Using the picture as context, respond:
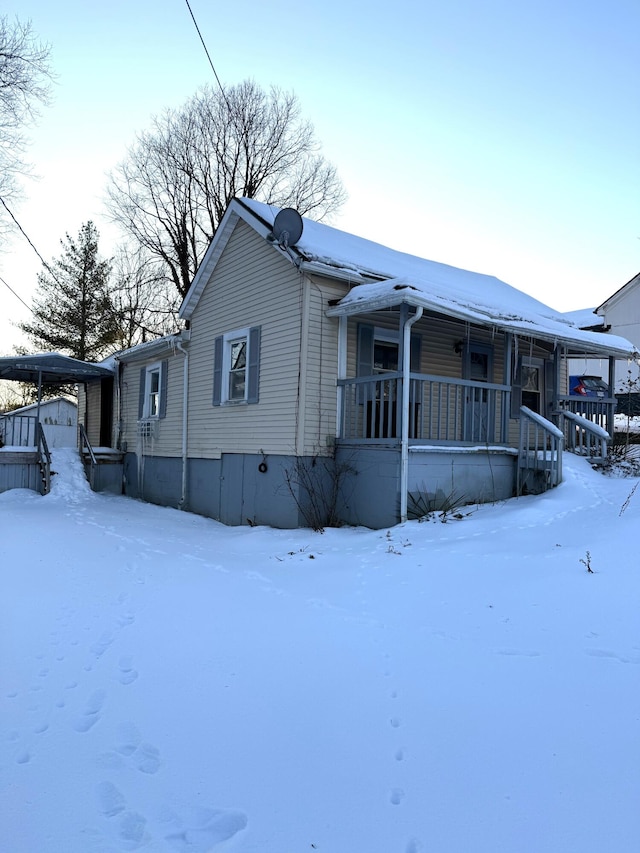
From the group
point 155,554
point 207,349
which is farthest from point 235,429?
point 155,554

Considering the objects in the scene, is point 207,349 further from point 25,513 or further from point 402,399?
point 402,399

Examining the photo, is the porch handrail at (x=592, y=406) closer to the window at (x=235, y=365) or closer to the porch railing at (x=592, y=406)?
the porch railing at (x=592, y=406)

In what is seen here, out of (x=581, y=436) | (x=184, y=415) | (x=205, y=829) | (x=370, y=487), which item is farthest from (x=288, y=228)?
(x=205, y=829)

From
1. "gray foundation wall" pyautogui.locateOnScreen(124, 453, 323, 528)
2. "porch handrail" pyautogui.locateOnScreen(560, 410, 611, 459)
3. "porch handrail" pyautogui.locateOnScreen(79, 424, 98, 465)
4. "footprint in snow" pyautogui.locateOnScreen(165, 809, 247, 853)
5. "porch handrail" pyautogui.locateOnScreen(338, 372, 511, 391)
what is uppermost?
"porch handrail" pyautogui.locateOnScreen(338, 372, 511, 391)

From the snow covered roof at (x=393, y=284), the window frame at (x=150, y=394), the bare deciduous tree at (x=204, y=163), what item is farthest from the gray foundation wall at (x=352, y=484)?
the bare deciduous tree at (x=204, y=163)

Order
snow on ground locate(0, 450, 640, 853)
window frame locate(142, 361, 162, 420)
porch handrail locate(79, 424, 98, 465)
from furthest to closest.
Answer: porch handrail locate(79, 424, 98, 465)
window frame locate(142, 361, 162, 420)
snow on ground locate(0, 450, 640, 853)

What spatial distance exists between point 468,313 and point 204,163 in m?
22.3

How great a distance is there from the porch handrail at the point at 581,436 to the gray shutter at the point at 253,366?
222 inches

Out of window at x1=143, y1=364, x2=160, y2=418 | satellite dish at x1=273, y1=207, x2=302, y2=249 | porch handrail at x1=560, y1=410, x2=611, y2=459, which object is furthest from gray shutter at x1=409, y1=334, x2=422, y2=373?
window at x1=143, y1=364, x2=160, y2=418

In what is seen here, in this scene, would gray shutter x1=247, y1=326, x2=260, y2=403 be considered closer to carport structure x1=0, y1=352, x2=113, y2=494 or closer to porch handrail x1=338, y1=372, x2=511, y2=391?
porch handrail x1=338, y1=372, x2=511, y2=391

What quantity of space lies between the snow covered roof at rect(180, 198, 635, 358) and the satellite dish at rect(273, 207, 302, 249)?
12 centimetres

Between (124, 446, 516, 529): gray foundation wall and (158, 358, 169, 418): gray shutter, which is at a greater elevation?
(158, 358, 169, 418): gray shutter

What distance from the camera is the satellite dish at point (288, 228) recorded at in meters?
9.00

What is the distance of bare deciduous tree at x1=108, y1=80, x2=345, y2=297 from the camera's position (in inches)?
1025
